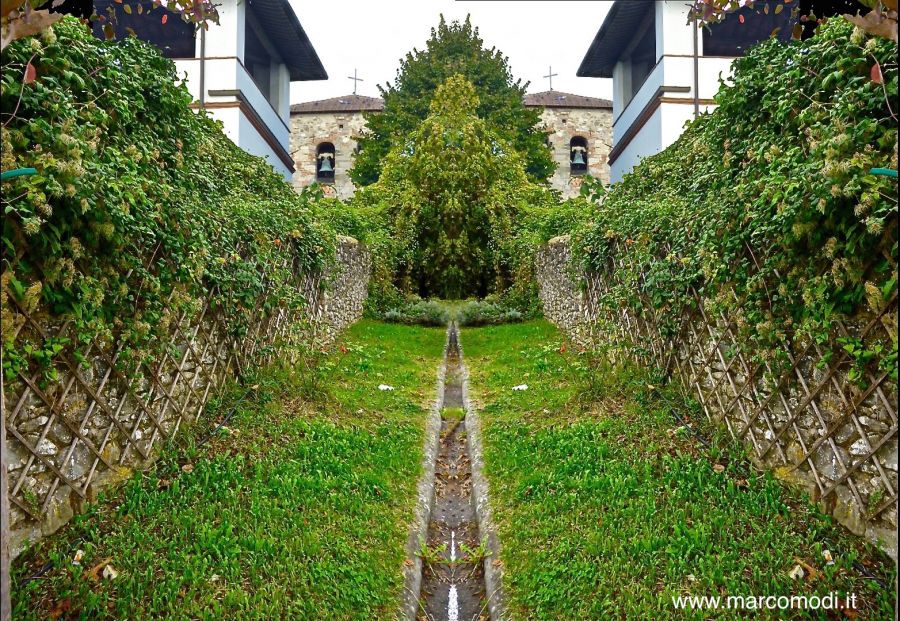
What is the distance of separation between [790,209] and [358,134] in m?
23.0

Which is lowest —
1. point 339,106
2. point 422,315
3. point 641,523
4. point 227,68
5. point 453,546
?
point 453,546

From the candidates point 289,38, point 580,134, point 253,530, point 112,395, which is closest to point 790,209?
point 253,530

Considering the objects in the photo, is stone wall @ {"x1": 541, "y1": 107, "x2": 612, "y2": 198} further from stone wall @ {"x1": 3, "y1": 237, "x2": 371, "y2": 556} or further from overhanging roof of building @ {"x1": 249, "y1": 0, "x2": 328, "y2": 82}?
stone wall @ {"x1": 3, "y1": 237, "x2": 371, "y2": 556}

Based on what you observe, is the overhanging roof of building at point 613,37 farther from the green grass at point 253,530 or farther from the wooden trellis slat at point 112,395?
the green grass at point 253,530

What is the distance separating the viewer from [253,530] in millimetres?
3777

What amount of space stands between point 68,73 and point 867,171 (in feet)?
14.1

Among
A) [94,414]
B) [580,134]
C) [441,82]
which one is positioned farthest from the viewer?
[580,134]

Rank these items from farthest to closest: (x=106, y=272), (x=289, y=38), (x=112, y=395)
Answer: (x=289, y=38) → (x=112, y=395) → (x=106, y=272)

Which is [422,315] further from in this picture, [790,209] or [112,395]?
[790,209]

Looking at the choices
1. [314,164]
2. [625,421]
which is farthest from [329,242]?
[314,164]

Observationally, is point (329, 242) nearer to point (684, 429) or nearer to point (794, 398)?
point (684, 429)

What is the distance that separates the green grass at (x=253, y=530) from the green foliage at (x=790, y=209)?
2757 mm

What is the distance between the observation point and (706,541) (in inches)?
142

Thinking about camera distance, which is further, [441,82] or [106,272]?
[441,82]
